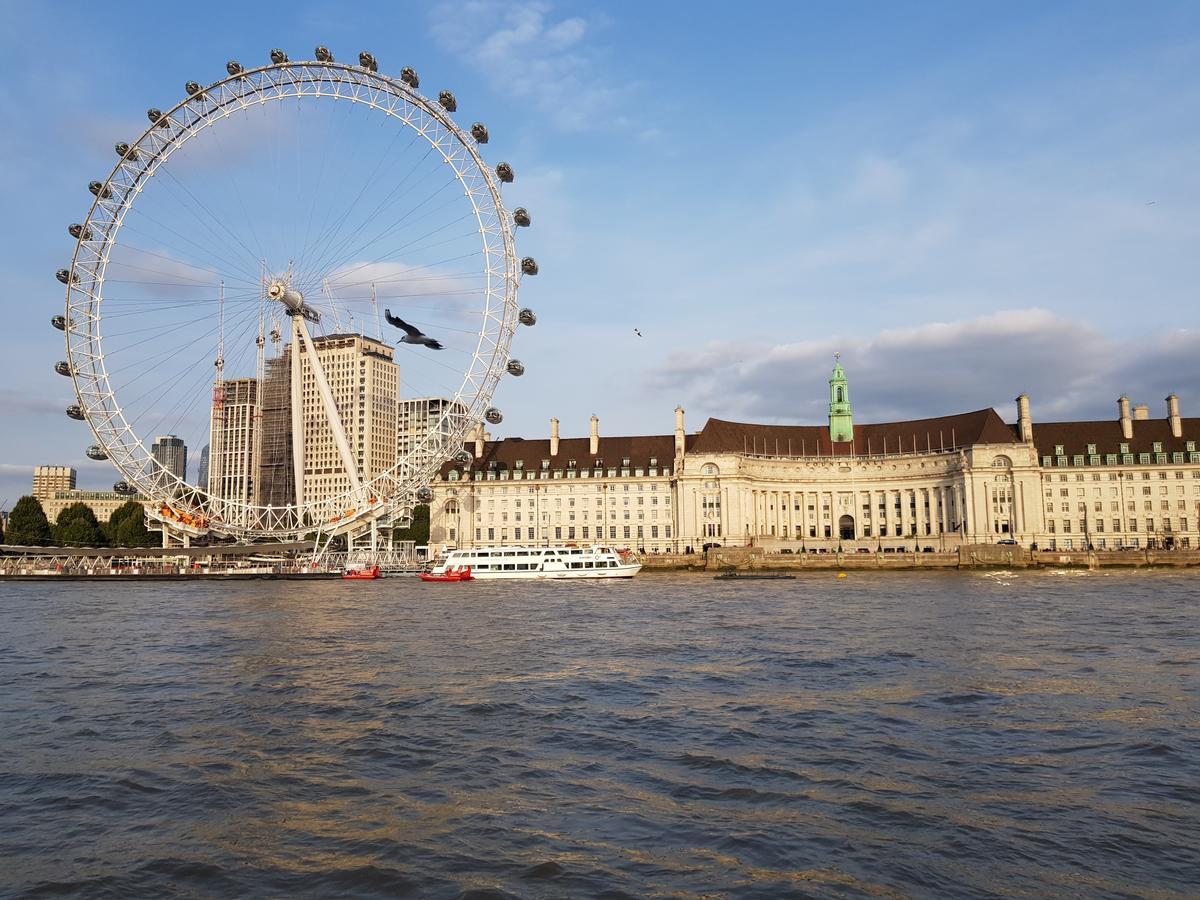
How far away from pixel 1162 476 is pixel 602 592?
81.3m

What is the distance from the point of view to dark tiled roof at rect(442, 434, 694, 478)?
123 meters

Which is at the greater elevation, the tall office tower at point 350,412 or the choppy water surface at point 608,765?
the tall office tower at point 350,412

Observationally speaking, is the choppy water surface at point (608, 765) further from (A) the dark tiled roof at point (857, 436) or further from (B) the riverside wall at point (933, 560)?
(A) the dark tiled roof at point (857, 436)

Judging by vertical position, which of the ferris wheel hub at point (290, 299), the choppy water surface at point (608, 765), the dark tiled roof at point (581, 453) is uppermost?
the ferris wheel hub at point (290, 299)

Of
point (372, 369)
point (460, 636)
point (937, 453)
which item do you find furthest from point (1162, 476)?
point (372, 369)

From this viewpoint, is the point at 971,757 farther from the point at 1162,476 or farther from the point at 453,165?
the point at 1162,476

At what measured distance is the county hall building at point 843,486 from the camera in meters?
113

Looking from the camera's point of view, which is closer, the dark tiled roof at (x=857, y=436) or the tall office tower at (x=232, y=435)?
the dark tiled roof at (x=857, y=436)

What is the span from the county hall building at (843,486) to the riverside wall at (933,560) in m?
13.7

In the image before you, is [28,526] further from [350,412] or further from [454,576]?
[454,576]

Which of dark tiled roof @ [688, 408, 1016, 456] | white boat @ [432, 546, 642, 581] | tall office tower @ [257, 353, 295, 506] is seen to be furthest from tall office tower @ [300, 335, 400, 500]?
white boat @ [432, 546, 642, 581]

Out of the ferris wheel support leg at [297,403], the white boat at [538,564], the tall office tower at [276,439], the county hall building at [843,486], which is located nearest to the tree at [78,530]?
the tall office tower at [276,439]

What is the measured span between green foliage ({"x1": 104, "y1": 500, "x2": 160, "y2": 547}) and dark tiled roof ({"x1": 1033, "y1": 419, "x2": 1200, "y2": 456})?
4575 inches

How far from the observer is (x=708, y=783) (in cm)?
1516
